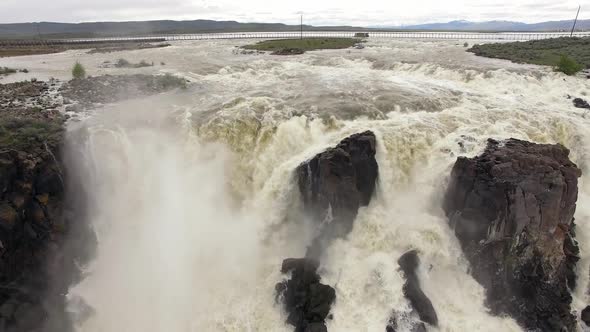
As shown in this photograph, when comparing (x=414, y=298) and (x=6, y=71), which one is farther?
(x=6, y=71)

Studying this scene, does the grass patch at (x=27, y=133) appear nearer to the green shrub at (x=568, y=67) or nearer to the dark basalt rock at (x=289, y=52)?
the dark basalt rock at (x=289, y=52)

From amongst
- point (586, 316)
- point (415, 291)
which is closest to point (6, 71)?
point (415, 291)

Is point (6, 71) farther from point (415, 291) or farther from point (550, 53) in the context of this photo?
point (550, 53)

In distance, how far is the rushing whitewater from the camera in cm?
1908

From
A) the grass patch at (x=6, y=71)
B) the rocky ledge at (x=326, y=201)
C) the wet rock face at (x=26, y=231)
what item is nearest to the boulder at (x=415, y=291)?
the rocky ledge at (x=326, y=201)

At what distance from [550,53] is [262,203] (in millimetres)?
52054

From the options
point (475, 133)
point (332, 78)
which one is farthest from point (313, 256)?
point (332, 78)

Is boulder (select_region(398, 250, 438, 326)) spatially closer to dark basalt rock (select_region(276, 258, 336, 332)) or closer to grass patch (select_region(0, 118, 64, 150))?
dark basalt rock (select_region(276, 258, 336, 332))

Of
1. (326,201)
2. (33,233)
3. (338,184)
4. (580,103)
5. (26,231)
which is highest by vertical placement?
(580,103)

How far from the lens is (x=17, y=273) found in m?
18.5

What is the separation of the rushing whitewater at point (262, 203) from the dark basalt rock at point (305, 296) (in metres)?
0.60

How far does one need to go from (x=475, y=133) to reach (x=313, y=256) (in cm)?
1359

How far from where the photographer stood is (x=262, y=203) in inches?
900

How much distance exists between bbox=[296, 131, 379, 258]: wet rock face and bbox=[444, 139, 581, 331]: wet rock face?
5.14 m
